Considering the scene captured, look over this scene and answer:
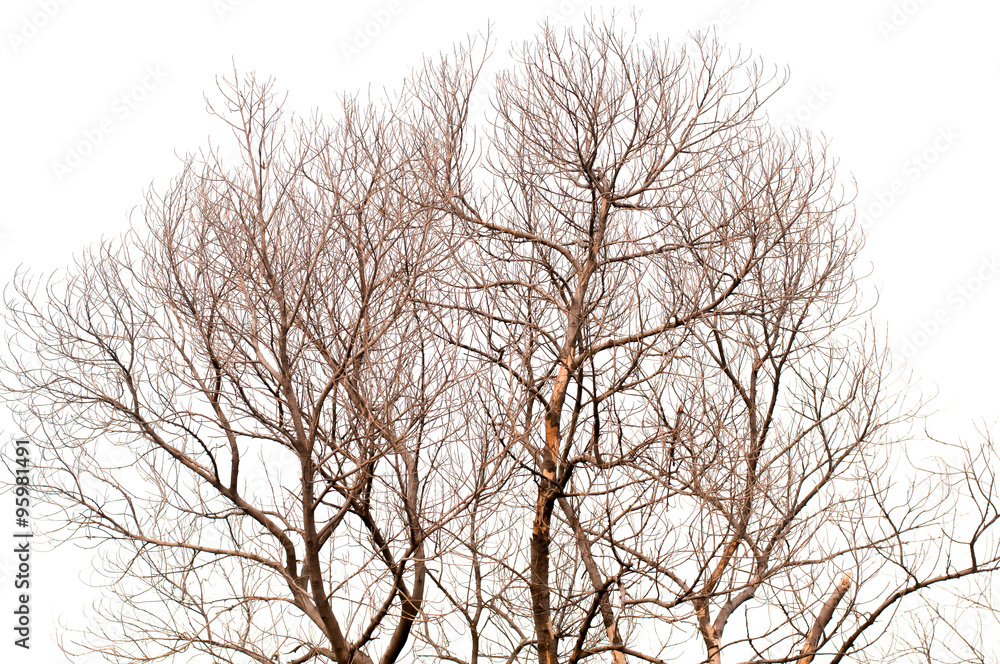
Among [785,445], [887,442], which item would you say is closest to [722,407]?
[785,445]

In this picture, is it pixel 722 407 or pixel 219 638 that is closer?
pixel 219 638

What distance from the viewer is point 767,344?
1045cm

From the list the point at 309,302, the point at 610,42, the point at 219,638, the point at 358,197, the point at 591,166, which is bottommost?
the point at 219,638

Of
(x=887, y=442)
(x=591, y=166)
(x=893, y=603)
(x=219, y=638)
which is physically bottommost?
(x=893, y=603)

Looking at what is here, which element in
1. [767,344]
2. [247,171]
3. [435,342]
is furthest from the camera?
[767,344]

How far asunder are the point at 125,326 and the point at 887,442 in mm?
7054

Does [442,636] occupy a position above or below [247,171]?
below

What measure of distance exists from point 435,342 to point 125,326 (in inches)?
113

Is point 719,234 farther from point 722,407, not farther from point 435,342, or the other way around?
point 435,342

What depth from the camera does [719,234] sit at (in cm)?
998

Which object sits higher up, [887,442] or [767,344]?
[767,344]

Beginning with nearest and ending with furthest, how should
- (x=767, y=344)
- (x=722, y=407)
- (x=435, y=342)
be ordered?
(x=435, y=342) < (x=722, y=407) < (x=767, y=344)

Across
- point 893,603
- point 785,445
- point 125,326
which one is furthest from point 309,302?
point 893,603

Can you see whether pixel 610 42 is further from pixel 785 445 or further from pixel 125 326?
pixel 125 326
